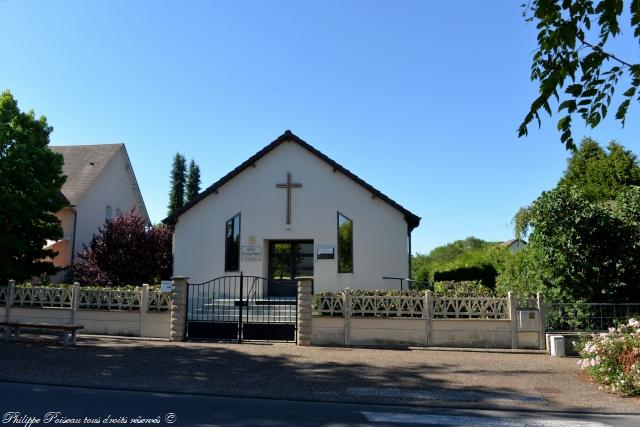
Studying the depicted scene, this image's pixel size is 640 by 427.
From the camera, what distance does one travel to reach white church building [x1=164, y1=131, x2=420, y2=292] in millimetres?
19969

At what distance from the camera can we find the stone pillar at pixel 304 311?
44.2 feet

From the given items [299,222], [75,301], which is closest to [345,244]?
[299,222]

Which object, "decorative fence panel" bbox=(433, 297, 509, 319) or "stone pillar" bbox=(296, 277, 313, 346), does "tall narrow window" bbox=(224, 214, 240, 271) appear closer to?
"stone pillar" bbox=(296, 277, 313, 346)

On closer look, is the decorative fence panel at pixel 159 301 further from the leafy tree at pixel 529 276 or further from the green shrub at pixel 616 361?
the green shrub at pixel 616 361

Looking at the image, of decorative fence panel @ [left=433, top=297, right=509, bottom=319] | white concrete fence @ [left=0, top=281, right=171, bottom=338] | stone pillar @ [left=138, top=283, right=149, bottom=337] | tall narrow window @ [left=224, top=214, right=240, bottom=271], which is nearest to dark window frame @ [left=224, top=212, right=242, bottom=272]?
tall narrow window @ [left=224, top=214, right=240, bottom=271]

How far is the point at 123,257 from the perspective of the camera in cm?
2086

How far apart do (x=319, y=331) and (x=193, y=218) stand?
9252mm

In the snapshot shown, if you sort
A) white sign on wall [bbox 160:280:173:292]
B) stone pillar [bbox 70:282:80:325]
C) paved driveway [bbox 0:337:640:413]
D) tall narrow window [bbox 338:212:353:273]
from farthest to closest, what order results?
tall narrow window [bbox 338:212:353:273] → stone pillar [bbox 70:282:80:325] → white sign on wall [bbox 160:280:173:292] → paved driveway [bbox 0:337:640:413]

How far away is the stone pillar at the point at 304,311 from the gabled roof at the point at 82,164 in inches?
653

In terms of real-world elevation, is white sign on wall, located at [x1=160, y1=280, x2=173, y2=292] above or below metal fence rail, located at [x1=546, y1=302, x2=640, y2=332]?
above

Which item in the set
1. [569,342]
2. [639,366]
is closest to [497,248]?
[569,342]

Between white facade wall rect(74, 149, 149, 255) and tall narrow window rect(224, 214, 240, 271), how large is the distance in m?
7.34

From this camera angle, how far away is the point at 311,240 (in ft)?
67.1

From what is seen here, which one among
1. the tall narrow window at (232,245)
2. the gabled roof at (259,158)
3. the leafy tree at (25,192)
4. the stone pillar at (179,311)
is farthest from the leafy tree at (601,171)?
the leafy tree at (25,192)
